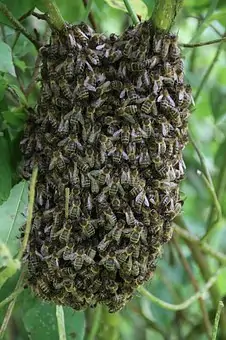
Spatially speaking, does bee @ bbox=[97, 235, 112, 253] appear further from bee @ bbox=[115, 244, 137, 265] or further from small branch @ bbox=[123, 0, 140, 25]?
small branch @ bbox=[123, 0, 140, 25]

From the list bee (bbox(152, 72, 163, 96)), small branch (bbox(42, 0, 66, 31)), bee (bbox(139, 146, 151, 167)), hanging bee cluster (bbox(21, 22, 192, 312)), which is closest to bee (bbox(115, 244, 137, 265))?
hanging bee cluster (bbox(21, 22, 192, 312))

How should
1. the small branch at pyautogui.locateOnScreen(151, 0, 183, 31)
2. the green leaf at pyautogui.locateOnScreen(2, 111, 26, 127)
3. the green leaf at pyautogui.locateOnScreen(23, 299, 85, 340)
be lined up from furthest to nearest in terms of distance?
the green leaf at pyautogui.locateOnScreen(23, 299, 85, 340), the green leaf at pyautogui.locateOnScreen(2, 111, 26, 127), the small branch at pyautogui.locateOnScreen(151, 0, 183, 31)

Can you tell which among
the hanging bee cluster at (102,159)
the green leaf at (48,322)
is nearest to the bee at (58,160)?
the hanging bee cluster at (102,159)

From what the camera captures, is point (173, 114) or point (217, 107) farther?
point (217, 107)

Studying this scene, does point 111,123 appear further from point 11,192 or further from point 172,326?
point 172,326

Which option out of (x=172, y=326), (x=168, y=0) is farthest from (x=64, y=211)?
(x=172, y=326)

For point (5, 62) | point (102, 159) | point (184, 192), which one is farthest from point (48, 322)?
point (184, 192)
